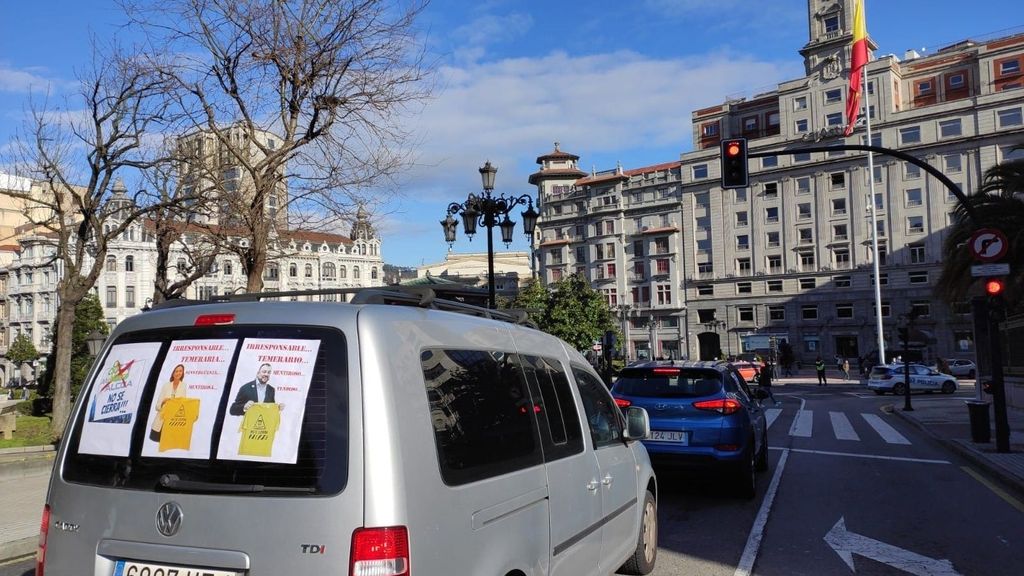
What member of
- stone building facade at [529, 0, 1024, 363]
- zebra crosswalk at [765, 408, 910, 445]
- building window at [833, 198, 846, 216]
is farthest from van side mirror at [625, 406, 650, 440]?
building window at [833, 198, 846, 216]

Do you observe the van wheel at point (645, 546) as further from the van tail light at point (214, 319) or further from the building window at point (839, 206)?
the building window at point (839, 206)

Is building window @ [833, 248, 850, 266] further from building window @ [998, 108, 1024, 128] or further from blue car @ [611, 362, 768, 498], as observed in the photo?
blue car @ [611, 362, 768, 498]

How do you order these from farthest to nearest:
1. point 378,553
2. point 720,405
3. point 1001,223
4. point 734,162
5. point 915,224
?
point 915,224
point 1001,223
point 734,162
point 720,405
point 378,553

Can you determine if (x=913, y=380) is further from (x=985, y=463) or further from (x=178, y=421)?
(x=178, y=421)

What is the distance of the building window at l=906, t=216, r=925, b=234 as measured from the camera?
6744cm

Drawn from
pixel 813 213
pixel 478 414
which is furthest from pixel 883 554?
pixel 813 213

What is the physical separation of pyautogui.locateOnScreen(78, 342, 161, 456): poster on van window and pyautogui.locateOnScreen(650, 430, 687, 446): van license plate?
20.9 ft

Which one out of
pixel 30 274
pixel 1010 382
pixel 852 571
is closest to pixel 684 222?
pixel 1010 382

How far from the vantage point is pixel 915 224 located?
67.9 metres

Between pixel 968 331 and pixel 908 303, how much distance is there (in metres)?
5.63

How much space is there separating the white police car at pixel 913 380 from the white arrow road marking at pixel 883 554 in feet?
97.1

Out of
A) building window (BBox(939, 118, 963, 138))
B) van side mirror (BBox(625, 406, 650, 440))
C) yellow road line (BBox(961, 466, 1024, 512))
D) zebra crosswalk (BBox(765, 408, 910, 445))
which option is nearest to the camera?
van side mirror (BBox(625, 406, 650, 440))

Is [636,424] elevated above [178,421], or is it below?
below

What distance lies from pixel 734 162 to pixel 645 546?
986 centimetres
